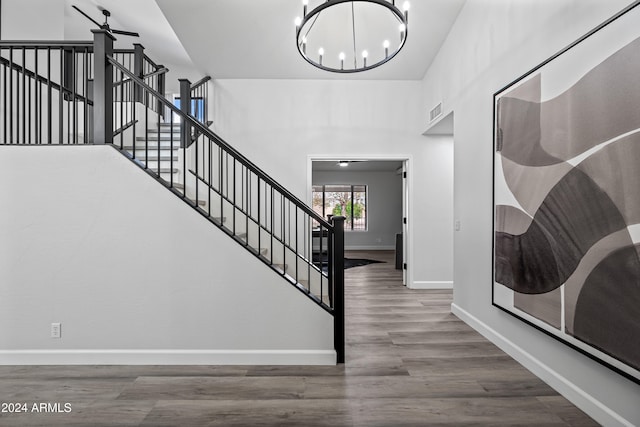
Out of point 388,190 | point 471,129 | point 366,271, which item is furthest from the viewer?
point 388,190

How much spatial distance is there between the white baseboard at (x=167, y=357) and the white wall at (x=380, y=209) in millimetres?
8514

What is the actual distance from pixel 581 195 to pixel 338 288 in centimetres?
177

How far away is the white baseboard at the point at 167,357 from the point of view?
2650 mm

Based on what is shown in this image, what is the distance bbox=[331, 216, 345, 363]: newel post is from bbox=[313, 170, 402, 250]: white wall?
844cm

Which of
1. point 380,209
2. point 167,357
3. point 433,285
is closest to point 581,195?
point 167,357

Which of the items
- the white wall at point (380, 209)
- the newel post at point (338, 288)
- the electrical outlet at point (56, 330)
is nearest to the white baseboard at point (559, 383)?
the newel post at point (338, 288)

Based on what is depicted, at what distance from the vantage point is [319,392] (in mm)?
2273

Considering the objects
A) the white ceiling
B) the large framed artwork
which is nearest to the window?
the white ceiling

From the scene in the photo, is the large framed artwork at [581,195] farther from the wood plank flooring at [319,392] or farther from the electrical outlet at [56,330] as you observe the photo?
the electrical outlet at [56,330]

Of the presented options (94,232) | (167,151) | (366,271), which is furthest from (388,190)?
(94,232)

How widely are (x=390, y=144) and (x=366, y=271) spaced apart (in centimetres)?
302

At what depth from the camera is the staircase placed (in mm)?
2678

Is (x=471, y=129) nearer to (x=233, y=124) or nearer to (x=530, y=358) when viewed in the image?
(x=530, y=358)

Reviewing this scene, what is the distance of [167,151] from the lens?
4.48 m
